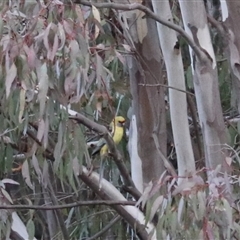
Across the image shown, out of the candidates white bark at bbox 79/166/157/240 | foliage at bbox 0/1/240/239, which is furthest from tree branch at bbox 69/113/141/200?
white bark at bbox 79/166/157/240

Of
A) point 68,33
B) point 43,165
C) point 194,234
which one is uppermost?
point 68,33

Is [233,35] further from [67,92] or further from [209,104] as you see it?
[67,92]

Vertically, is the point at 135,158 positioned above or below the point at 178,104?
below

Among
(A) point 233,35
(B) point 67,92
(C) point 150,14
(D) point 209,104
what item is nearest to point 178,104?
(D) point 209,104

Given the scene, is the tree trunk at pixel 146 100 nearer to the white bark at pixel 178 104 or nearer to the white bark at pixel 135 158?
the white bark at pixel 135 158

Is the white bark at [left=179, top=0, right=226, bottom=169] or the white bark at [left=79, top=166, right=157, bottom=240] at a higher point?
the white bark at [left=179, top=0, right=226, bottom=169]

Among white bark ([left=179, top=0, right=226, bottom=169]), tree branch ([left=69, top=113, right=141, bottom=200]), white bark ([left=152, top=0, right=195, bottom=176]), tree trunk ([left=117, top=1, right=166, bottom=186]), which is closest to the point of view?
tree branch ([left=69, top=113, right=141, bottom=200])

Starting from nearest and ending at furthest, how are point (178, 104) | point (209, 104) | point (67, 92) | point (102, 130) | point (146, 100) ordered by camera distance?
point (67, 92), point (102, 130), point (209, 104), point (178, 104), point (146, 100)

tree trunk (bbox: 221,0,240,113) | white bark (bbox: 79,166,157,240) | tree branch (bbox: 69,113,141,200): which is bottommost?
white bark (bbox: 79,166,157,240)

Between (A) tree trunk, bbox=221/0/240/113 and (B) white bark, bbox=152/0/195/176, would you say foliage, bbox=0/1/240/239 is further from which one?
(A) tree trunk, bbox=221/0/240/113

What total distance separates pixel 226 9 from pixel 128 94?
0.46m

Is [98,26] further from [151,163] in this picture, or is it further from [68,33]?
[151,163]

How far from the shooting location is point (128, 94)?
6.68 feet

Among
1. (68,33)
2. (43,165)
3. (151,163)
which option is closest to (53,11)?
(68,33)
